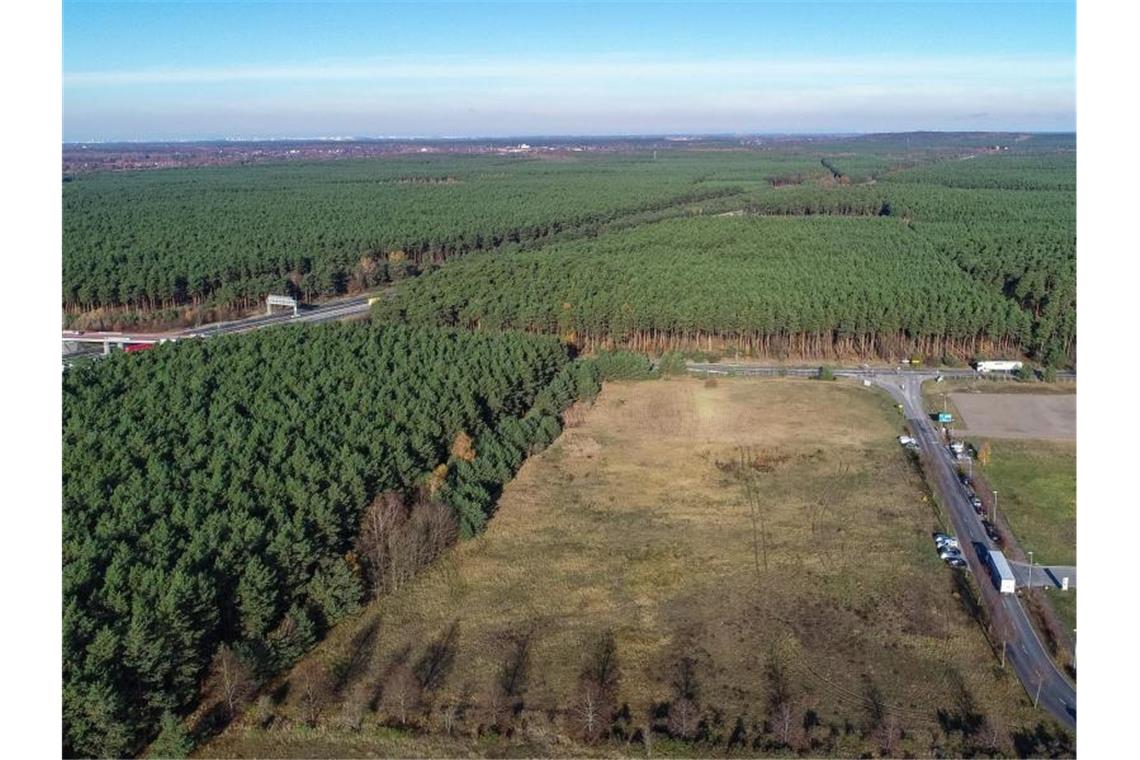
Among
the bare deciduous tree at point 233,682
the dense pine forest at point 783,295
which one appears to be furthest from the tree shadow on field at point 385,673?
the dense pine forest at point 783,295

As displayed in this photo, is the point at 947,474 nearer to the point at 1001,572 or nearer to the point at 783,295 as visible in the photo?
the point at 1001,572

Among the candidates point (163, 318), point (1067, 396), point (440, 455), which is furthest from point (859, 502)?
point (163, 318)

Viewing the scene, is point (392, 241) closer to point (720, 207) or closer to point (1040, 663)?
point (720, 207)

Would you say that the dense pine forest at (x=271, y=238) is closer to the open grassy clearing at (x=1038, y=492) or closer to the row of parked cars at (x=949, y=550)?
the open grassy clearing at (x=1038, y=492)

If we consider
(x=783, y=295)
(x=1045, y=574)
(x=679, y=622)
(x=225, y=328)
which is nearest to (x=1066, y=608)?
(x=1045, y=574)

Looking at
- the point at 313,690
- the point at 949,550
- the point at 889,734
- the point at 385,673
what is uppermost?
the point at 949,550
